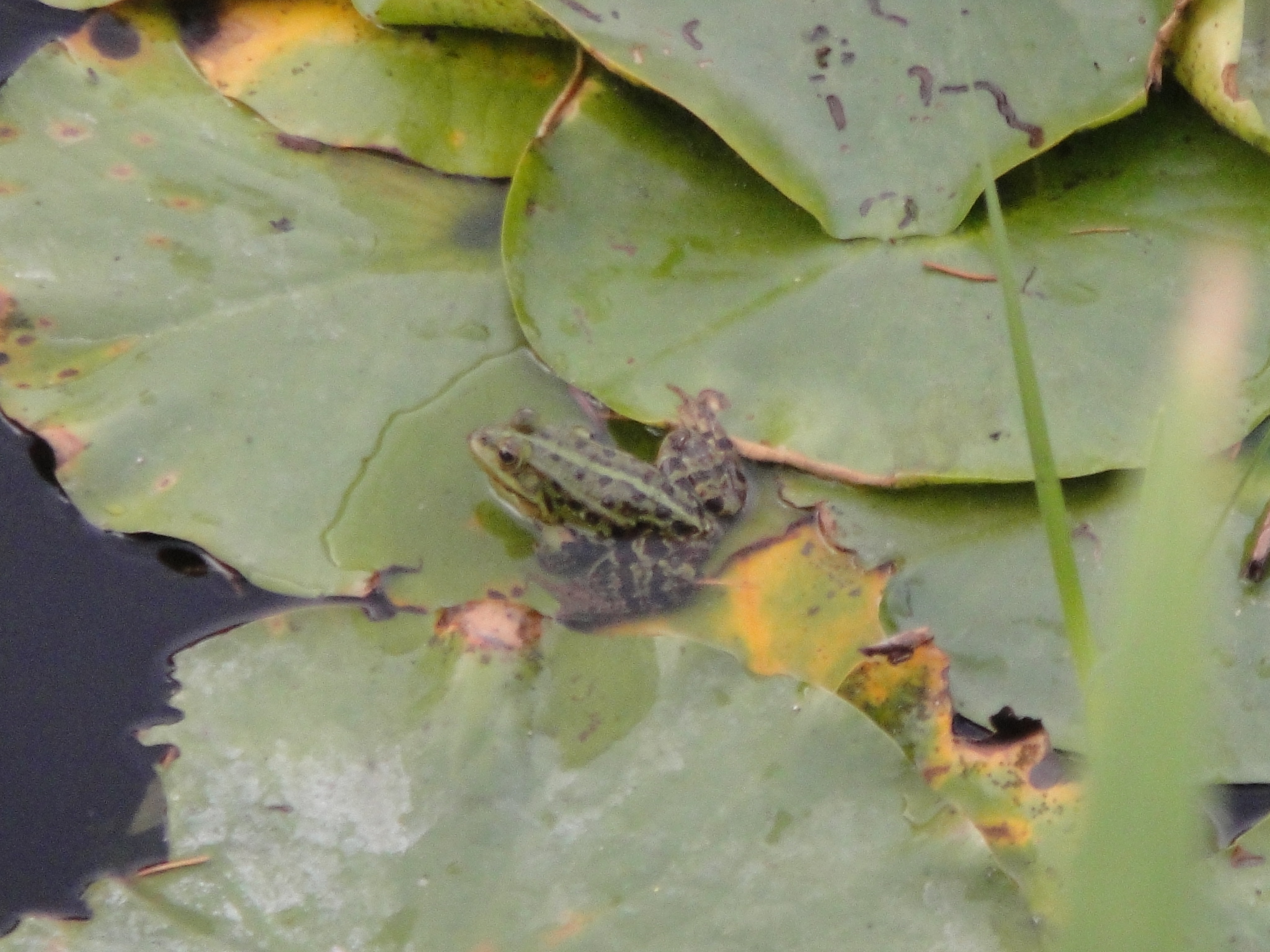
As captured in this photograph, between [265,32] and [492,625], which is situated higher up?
[265,32]

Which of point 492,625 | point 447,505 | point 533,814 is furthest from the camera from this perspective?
point 447,505

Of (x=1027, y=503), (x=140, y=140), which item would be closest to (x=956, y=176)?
(x=1027, y=503)

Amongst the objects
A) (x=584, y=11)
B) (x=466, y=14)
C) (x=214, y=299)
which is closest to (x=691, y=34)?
(x=584, y=11)

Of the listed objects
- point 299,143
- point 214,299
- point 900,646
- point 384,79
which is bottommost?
point 900,646

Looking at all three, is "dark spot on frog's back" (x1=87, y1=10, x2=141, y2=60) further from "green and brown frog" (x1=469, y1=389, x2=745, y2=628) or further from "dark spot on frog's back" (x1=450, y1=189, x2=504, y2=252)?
"green and brown frog" (x1=469, y1=389, x2=745, y2=628)

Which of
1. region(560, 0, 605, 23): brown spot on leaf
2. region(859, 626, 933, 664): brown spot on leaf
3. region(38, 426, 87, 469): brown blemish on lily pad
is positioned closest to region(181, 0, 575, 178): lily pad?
region(560, 0, 605, 23): brown spot on leaf

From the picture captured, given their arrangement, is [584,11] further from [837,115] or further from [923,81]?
[923,81]
